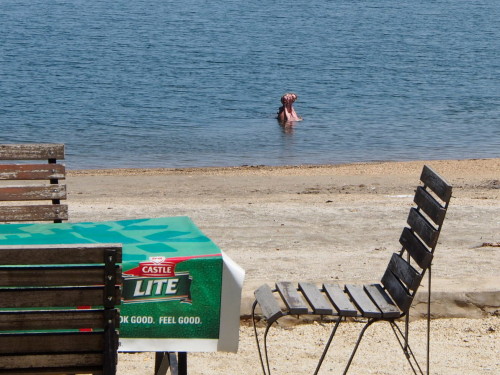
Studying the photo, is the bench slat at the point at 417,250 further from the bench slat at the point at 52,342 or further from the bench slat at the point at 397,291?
the bench slat at the point at 52,342

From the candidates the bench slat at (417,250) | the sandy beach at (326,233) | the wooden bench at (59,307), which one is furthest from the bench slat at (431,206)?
the wooden bench at (59,307)

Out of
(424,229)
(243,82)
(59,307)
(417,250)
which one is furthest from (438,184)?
(243,82)

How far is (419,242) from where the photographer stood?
14.9 ft

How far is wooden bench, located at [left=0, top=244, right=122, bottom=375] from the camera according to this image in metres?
2.96

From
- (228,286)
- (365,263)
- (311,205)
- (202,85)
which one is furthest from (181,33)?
(228,286)

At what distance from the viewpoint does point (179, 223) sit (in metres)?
4.60

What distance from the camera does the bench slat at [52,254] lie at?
293 cm

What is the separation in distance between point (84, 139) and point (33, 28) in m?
34.7

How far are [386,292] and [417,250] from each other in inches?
14.4

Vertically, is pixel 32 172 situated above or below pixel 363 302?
above

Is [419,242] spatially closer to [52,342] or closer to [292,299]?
[292,299]

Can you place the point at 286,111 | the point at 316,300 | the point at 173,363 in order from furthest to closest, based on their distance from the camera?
the point at 286,111
the point at 316,300
the point at 173,363

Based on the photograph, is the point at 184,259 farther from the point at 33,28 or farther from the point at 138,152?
the point at 33,28

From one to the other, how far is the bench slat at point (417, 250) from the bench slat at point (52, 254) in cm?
177
